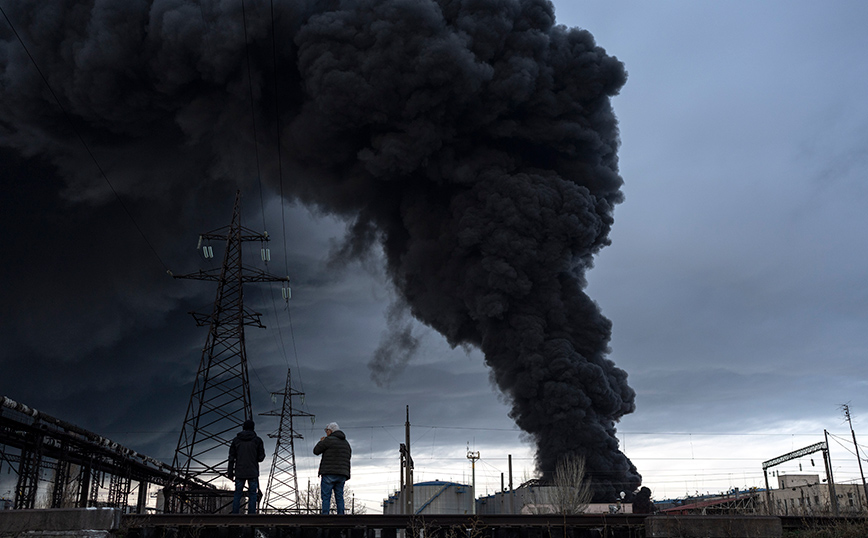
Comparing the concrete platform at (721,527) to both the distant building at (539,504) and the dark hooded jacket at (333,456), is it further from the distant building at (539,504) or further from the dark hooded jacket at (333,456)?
the distant building at (539,504)

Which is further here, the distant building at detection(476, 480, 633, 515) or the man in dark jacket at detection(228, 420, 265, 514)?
the distant building at detection(476, 480, 633, 515)

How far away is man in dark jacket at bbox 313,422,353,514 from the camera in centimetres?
972

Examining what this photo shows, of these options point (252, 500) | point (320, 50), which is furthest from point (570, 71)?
point (252, 500)

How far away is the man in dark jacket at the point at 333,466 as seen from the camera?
9719mm

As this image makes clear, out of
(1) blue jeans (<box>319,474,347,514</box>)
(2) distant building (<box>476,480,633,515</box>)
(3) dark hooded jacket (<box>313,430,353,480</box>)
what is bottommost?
(2) distant building (<box>476,480,633,515</box>)

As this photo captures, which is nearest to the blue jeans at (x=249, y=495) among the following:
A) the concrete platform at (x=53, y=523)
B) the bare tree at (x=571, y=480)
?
the concrete platform at (x=53, y=523)

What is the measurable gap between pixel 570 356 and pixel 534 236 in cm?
626

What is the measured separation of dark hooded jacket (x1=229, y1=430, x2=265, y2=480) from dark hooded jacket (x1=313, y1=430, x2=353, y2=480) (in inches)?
42.9

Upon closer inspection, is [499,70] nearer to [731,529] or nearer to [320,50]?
[320,50]

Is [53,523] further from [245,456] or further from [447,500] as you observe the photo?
[447,500]

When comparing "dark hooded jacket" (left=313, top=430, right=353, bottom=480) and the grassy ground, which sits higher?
"dark hooded jacket" (left=313, top=430, right=353, bottom=480)

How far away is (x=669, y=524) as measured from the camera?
290 inches

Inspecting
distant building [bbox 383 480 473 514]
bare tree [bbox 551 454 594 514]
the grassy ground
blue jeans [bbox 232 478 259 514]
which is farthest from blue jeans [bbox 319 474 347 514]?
distant building [bbox 383 480 473 514]

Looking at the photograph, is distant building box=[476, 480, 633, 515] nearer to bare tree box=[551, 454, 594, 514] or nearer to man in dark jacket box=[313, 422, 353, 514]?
bare tree box=[551, 454, 594, 514]
